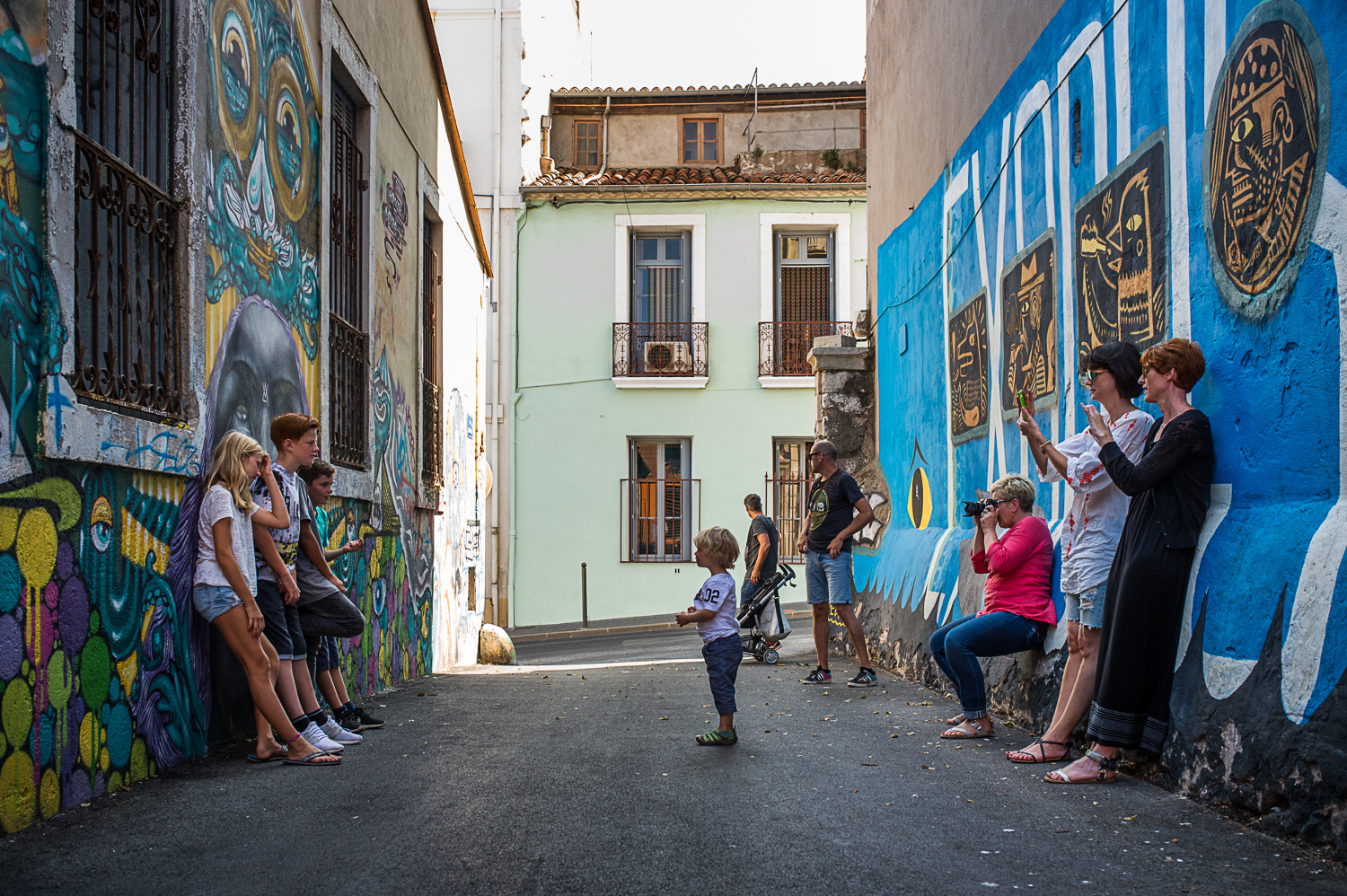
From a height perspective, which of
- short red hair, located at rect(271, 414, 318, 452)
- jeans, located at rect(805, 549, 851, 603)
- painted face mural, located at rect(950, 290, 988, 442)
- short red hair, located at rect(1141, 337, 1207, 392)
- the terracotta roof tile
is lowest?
jeans, located at rect(805, 549, 851, 603)

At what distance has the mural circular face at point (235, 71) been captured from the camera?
232 inches

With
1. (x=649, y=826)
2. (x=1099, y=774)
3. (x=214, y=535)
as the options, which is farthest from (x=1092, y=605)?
(x=214, y=535)

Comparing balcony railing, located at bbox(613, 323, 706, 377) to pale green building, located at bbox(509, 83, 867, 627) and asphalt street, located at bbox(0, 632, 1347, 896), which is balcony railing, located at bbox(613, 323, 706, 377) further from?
asphalt street, located at bbox(0, 632, 1347, 896)

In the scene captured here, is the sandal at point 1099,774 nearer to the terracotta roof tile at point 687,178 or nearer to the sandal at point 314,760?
the sandal at point 314,760

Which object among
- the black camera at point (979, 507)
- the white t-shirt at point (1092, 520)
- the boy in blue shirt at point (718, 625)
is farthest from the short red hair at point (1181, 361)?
the boy in blue shirt at point (718, 625)

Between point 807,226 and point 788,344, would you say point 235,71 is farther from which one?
point 807,226

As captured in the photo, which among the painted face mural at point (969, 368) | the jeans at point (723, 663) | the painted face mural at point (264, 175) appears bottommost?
the jeans at point (723, 663)

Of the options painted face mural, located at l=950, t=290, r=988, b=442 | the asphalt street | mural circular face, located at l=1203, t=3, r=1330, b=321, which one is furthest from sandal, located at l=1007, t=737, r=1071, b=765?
painted face mural, located at l=950, t=290, r=988, b=442

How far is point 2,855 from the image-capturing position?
363cm

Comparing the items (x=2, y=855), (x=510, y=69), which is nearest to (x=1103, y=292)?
(x=2, y=855)

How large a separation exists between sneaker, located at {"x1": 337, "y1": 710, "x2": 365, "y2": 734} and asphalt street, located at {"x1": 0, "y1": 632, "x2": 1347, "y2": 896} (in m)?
0.37

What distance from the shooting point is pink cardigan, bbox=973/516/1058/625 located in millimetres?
6066

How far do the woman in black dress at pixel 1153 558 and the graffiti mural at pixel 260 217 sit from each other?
4311mm

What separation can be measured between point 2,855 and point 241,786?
1.25 meters
